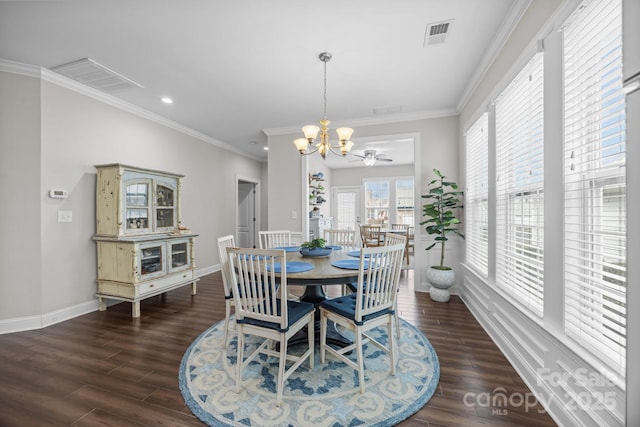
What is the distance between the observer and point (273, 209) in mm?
4910

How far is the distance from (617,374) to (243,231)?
6572 millimetres

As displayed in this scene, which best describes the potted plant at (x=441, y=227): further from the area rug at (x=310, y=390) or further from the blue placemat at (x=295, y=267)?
the blue placemat at (x=295, y=267)

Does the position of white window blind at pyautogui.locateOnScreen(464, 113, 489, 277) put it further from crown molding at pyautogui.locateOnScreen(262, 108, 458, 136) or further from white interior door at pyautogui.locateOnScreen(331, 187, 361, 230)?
white interior door at pyautogui.locateOnScreen(331, 187, 361, 230)

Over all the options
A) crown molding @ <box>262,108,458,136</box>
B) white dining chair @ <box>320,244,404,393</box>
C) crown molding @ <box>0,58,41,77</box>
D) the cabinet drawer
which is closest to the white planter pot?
white dining chair @ <box>320,244,404,393</box>

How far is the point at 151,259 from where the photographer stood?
3426 mm

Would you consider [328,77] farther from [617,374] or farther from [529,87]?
[617,374]

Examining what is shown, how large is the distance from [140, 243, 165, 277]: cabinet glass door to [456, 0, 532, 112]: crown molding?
4.32m

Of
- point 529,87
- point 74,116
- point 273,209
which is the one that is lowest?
point 273,209

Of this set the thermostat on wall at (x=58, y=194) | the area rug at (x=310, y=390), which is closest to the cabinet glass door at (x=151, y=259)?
the thermostat on wall at (x=58, y=194)

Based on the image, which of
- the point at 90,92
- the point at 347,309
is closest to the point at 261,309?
the point at 347,309

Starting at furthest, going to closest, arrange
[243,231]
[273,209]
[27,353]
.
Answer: [243,231], [273,209], [27,353]

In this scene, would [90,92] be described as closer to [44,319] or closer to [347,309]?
[44,319]

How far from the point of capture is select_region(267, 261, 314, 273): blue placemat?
198 centimetres

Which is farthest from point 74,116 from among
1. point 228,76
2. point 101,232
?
point 228,76
